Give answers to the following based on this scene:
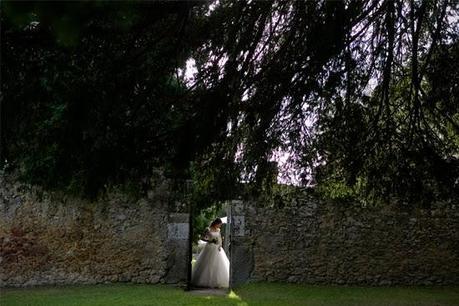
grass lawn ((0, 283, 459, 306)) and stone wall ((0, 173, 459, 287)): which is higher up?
stone wall ((0, 173, 459, 287))

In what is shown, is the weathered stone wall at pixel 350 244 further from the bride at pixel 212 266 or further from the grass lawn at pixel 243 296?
the bride at pixel 212 266

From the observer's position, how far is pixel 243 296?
28.9 ft

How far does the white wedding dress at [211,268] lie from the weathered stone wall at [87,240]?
918 mm

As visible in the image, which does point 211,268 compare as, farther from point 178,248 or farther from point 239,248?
point 178,248

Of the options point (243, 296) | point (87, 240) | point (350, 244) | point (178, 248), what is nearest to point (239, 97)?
point (243, 296)

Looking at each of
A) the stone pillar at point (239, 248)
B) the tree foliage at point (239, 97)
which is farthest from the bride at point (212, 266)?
the tree foliage at point (239, 97)

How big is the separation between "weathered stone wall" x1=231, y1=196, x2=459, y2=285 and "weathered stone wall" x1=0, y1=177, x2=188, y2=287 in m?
1.42

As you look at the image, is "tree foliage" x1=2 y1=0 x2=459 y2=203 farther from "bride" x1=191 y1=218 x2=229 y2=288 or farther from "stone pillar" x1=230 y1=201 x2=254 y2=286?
"bride" x1=191 y1=218 x2=229 y2=288

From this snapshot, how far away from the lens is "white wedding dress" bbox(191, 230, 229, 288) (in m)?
10.7

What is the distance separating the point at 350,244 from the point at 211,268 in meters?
2.81

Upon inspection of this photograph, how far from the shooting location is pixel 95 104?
4.20m

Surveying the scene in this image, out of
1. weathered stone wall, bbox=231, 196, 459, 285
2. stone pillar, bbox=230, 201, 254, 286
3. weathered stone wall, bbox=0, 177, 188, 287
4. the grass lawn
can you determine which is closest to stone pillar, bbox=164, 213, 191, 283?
weathered stone wall, bbox=0, 177, 188, 287

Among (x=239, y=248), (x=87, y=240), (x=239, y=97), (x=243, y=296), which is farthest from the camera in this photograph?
(x=239, y=248)

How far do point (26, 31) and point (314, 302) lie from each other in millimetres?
6085
